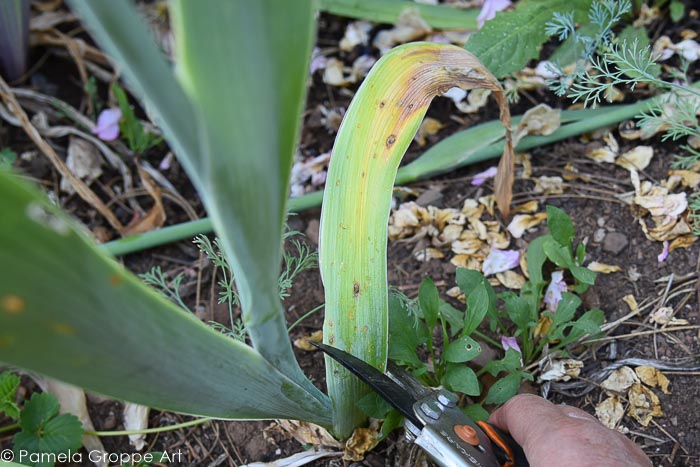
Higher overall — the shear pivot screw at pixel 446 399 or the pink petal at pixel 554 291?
the shear pivot screw at pixel 446 399

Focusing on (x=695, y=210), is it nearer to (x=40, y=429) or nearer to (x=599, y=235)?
(x=599, y=235)

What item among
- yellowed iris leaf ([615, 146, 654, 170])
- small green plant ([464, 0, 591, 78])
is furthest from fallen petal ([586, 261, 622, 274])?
small green plant ([464, 0, 591, 78])

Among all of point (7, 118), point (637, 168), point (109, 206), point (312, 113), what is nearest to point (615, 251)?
point (637, 168)

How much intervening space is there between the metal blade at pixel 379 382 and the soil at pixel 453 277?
14 cm

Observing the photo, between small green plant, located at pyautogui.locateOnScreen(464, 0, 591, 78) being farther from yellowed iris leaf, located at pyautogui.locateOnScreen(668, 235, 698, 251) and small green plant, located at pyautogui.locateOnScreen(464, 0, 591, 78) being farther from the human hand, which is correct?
the human hand

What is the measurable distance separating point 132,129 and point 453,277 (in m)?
0.73

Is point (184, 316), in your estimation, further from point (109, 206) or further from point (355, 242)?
point (109, 206)

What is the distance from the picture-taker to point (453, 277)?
1202mm

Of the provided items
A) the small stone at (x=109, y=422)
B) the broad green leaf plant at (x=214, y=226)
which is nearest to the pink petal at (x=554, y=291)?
the broad green leaf plant at (x=214, y=226)

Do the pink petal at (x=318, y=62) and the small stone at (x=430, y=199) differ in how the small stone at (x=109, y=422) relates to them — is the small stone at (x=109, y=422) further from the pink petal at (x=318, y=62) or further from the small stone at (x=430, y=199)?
the pink petal at (x=318, y=62)

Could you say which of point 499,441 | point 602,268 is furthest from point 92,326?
point 602,268

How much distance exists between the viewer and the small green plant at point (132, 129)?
4.53 ft

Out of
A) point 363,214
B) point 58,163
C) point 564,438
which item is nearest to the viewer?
point 564,438

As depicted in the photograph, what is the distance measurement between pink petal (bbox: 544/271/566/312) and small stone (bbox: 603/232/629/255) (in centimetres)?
13
